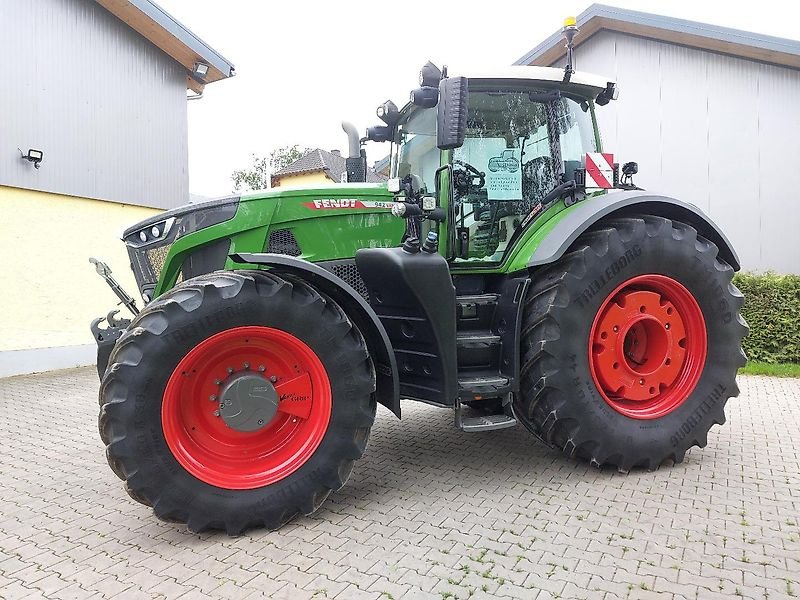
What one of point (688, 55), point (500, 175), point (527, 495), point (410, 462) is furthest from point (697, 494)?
point (688, 55)

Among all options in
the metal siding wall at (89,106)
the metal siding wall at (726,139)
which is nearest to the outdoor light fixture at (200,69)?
the metal siding wall at (89,106)

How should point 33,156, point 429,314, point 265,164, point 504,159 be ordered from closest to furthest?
1. point 429,314
2. point 504,159
3. point 33,156
4. point 265,164

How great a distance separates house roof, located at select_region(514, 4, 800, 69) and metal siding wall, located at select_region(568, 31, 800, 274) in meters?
0.19

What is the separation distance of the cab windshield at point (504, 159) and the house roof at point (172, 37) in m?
7.17

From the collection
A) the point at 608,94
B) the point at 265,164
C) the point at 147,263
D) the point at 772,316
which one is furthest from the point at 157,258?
the point at 265,164

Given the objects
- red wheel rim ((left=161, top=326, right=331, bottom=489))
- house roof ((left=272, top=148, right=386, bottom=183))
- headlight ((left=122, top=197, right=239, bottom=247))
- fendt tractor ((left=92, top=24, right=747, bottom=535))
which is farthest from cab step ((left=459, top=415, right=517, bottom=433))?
house roof ((left=272, top=148, right=386, bottom=183))

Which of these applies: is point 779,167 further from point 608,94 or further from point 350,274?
point 350,274

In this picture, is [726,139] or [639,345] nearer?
[639,345]

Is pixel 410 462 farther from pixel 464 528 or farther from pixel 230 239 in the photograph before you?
pixel 230 239

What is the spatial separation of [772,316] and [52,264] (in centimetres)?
988

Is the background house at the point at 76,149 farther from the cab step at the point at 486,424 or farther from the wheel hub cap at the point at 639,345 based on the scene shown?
the wheel hub cap at the point at 639,345

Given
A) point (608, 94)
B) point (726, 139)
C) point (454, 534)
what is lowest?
point (454, 534)

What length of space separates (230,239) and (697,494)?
319cm

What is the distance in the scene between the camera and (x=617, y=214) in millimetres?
3994
